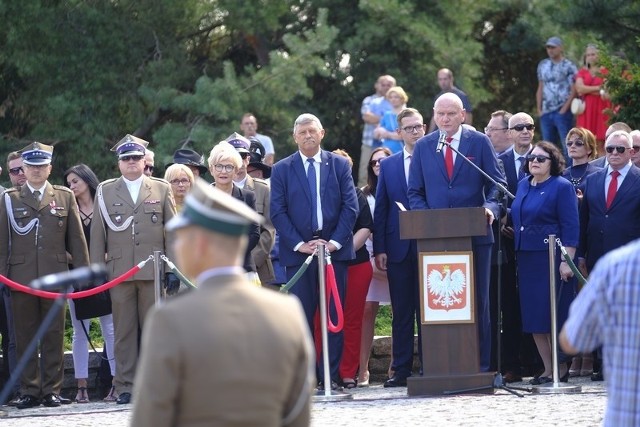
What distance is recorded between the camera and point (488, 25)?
21.4m

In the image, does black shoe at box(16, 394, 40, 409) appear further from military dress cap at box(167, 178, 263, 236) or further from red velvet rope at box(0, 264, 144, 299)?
military dress cap at box(167, 178, 263, 236)

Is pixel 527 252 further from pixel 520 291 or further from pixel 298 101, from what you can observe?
pixel 298 101

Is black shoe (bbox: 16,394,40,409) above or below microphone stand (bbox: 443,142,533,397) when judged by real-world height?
below

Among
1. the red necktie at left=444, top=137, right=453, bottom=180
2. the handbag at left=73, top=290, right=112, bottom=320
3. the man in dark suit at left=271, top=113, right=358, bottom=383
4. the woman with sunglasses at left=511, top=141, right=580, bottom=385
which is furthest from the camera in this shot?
the handbag at left=73, top=290, right=112, bottom=320

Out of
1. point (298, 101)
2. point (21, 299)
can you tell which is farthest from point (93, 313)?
point (298, 101)

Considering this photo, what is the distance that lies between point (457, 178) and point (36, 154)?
12.0 ft

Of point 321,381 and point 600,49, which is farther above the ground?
point 600,49

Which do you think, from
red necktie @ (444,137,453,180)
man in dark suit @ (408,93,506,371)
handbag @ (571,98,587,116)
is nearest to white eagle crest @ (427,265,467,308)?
man in dark suit @ (408,93,506,371)

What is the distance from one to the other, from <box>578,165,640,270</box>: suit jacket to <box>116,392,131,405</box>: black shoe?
414 centimetres

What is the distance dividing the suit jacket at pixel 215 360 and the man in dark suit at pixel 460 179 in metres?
6.87

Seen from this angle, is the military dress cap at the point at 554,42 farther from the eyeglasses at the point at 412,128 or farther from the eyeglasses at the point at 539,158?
the eyeglasses at the point at 539,158

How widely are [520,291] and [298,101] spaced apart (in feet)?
25.1

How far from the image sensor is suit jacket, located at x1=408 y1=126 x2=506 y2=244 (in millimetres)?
11609

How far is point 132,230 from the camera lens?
39.9ft
